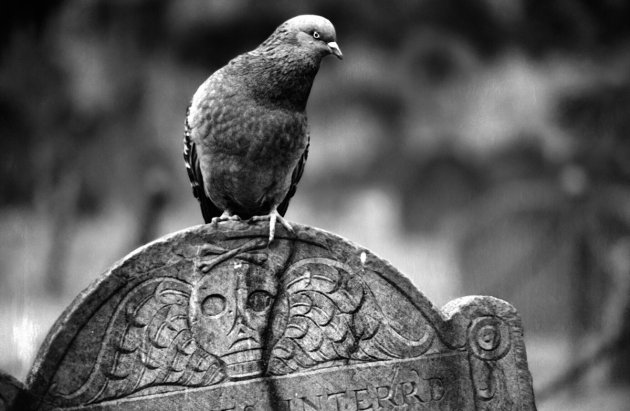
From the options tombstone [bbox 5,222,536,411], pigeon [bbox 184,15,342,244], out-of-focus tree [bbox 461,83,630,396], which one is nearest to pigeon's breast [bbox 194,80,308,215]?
pigeon [bbox 184,15,342,244]

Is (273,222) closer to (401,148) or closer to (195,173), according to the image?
(195,173)

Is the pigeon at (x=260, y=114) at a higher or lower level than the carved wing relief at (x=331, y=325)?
higher

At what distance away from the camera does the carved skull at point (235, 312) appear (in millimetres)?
2309

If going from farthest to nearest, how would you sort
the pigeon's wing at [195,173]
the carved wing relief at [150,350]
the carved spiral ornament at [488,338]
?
the pigeon's wing at [195,173], the carved spiral ornament at [488,338], the carved wing relief at [150,350]

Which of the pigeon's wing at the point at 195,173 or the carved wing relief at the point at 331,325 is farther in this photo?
the pigeon's wing at the point at 195,173

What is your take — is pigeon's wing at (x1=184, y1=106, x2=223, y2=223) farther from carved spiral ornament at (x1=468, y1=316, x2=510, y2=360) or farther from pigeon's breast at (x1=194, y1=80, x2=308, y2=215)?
carved spiral ornament at (x1=468, y1=316, x2=510, y2=360)

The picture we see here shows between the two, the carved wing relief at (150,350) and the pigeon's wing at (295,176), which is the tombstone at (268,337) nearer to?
the carved wing relief at (150,350)

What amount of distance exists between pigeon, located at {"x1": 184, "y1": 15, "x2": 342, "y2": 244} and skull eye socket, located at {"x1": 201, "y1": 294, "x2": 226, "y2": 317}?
32 cm

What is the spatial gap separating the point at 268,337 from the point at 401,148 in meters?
3.62

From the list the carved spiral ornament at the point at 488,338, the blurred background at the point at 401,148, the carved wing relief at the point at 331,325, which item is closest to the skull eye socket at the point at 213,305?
the carved wing relief at the point at 331,325

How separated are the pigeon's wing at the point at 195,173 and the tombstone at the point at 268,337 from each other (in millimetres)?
527

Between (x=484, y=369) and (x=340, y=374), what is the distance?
49 cm

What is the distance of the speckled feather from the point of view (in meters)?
2.61

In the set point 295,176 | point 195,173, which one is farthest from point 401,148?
point 195,173
